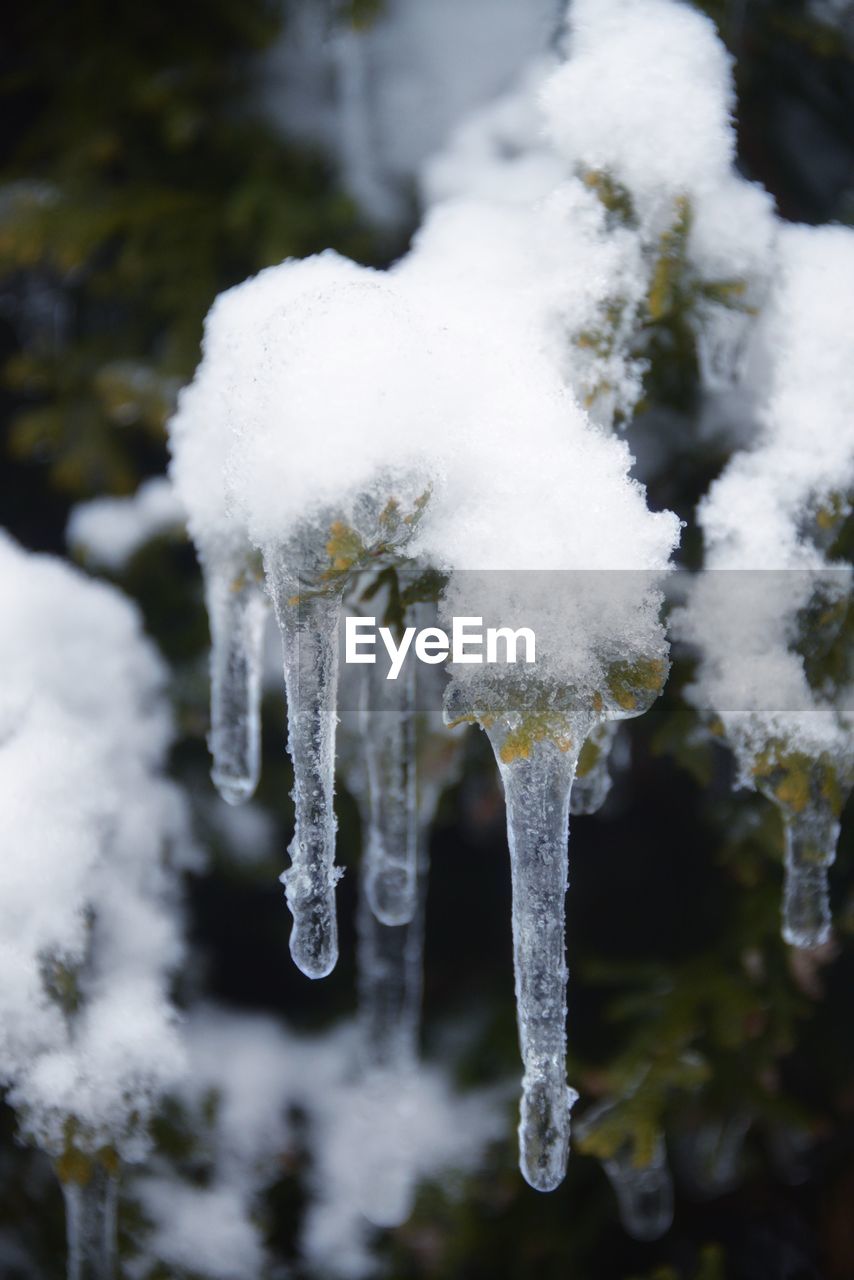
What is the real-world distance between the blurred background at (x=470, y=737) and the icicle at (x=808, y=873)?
0.24 metres

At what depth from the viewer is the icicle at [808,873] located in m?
1.69

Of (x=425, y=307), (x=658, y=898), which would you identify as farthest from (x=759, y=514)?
(x=658, y=898)

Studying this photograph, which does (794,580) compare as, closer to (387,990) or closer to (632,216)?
(632,216)

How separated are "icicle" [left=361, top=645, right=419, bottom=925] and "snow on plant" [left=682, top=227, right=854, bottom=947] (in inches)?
20.6

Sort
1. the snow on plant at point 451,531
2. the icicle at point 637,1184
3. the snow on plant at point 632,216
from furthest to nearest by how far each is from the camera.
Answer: the icicle at point 637,1184 < the snow on plant at point 632,216 < the snow on plant at point 451,531

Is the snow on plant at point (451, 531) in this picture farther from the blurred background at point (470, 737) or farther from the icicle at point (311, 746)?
the blurred background at point (470, 737)

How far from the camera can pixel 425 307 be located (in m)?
1.53

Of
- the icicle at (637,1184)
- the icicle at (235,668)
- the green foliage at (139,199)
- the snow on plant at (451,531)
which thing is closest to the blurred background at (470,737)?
the green foliage at (139,199)

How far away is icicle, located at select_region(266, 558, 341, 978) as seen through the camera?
130cm

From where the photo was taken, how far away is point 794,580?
5.39 feet

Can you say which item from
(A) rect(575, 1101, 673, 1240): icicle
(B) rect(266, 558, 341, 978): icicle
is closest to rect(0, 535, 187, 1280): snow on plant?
(B) rect(266, 558, 341, 978): icicle

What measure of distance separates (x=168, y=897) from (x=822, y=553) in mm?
1520

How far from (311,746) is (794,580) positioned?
84 centimetres

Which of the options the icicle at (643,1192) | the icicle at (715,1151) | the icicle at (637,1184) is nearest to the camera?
the icicle at (637,1184)
